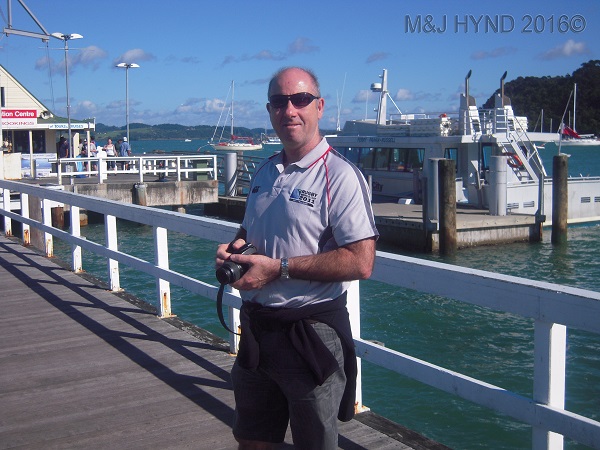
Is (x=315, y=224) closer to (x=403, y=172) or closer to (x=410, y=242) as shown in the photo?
(x=410, y=242)

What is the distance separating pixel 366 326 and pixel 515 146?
17.2 meters

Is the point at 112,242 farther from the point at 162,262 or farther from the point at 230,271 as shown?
the point at 230,271

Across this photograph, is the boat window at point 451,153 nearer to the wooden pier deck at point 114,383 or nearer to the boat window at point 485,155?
the boat window at point 485,155

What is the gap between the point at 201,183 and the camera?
89.2ft

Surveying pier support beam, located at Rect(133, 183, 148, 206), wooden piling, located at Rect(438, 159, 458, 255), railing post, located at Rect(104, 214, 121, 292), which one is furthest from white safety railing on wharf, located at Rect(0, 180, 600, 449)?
pier support beam, located at Rect(133, 183, 148, 206)

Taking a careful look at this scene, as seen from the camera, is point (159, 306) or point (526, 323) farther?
point (526, 323)

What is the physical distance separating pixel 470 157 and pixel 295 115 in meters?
26.5

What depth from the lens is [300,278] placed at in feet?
9.06

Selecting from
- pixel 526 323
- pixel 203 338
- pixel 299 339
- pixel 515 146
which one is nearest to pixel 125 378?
pixel 203 338

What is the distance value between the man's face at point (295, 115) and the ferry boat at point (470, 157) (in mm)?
23929

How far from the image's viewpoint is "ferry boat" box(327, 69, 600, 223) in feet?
89.2

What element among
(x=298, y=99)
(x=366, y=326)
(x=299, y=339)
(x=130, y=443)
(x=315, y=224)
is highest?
(x=298, y=99)

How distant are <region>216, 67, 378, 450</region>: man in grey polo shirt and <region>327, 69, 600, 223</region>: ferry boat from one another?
78.6 feet

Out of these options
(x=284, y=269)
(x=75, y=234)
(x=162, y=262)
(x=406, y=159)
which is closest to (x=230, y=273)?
(x=284, y=269)
